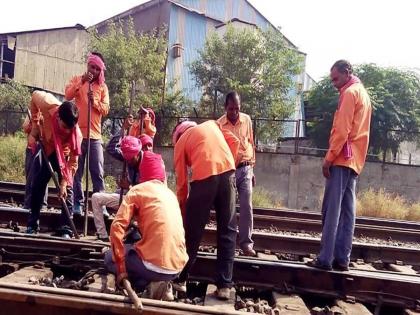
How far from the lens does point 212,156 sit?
14.9ft

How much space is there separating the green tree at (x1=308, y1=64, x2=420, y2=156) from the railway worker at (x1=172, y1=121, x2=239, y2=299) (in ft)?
62.4

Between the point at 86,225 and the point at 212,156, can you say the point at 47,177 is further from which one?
the point at 212,156

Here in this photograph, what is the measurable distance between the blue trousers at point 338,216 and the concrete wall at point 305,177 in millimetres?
12749

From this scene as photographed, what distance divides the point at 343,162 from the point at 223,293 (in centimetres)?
177

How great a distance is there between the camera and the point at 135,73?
25469 mm

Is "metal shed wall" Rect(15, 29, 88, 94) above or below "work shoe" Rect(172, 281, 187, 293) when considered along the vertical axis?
above

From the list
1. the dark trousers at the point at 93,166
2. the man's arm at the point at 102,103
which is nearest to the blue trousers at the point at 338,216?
the dark trousers at the point at 93,166

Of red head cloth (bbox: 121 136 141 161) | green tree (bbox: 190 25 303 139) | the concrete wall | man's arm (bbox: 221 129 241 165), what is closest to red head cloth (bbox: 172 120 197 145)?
red head cloth (bbox: 121 136 141 161)

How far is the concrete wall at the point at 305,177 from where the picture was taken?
→ 707 inches

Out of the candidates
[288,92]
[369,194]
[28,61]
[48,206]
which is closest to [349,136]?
[48,206]

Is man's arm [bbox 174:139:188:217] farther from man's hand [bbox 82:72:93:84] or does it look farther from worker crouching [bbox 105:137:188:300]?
man's hand [bbox 82:72:93:84]

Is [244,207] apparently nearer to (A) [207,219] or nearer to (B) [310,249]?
(B) [310,249]

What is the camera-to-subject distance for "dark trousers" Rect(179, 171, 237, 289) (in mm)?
4480

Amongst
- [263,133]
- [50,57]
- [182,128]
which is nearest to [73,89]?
[182,128]
